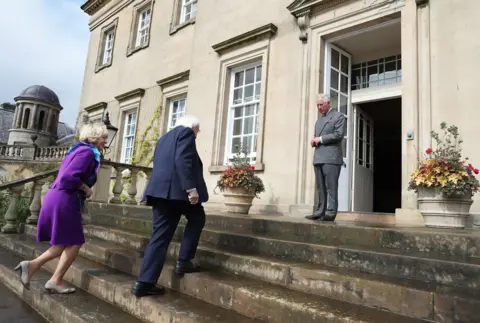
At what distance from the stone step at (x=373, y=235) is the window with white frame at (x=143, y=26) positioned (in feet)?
32.4

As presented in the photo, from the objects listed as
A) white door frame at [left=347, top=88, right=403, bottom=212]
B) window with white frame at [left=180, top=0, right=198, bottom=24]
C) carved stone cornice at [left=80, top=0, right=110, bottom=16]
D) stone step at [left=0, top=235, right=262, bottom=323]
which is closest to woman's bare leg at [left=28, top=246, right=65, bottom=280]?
stone step at [left=0, top=235, right=262, bottom=323]

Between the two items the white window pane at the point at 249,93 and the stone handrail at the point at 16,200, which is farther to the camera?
the white window pane at the point at 249,93

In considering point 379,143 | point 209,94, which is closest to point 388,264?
point 209,94

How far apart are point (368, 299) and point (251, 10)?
7.47 metres

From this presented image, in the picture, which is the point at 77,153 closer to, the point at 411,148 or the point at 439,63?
the point at 411,148

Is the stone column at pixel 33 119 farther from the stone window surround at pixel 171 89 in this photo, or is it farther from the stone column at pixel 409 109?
the stone column at pixel 409 109

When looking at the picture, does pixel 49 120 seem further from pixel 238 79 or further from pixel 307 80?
pixel 307 80

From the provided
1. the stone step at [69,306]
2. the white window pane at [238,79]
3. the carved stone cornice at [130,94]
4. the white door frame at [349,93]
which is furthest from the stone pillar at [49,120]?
the stone step at [69,306]

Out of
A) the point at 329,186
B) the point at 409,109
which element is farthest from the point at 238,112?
the point at 329,186

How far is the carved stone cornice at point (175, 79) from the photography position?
33.2 ft

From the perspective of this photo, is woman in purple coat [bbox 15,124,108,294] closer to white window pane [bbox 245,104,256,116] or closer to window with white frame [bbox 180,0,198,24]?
white window pane [bbox 245,104,256,116]

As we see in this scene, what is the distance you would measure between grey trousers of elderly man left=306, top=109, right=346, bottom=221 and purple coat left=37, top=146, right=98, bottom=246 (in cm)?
277

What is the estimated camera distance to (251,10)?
8336 millimetres

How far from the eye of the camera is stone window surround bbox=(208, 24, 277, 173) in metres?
7.62
